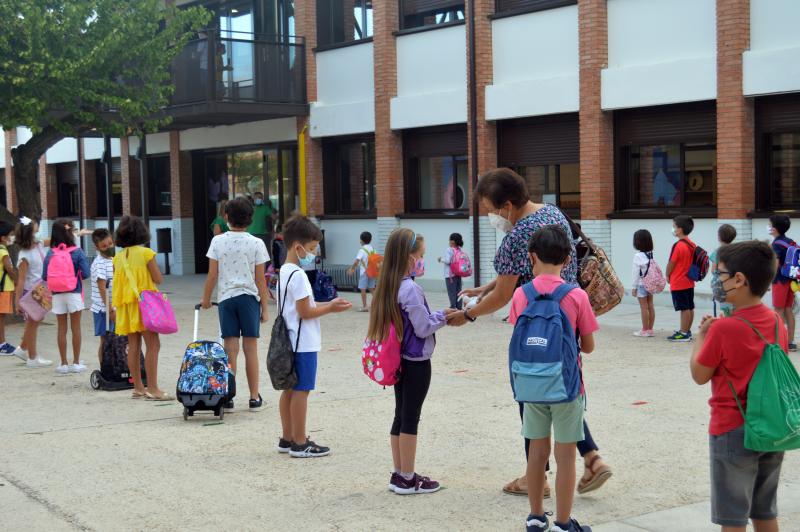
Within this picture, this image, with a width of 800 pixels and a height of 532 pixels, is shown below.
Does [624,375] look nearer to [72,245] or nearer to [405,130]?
[72,245]

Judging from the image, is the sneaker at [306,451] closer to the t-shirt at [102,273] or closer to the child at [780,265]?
the t-shirt at [102,273]

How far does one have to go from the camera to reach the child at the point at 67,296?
11.3 m

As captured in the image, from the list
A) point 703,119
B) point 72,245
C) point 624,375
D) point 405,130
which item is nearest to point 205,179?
point 405,130

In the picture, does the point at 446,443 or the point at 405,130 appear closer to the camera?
the point at 446,443

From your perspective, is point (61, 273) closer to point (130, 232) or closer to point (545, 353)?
point (130, 232)

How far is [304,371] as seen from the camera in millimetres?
7055

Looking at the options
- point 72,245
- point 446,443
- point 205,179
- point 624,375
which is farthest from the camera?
point 205,179

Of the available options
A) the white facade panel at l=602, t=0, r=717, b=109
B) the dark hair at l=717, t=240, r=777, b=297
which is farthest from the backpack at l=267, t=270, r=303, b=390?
the white facade panel at l=602, t=0, r=717, b=109

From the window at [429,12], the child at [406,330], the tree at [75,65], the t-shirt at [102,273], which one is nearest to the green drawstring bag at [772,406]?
the child at [406,330]

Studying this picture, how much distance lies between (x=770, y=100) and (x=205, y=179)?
15.7 m

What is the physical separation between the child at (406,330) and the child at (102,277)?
504cm

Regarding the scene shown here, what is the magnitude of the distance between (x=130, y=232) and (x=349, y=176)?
14091 mm

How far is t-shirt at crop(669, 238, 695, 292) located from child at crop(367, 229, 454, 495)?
729 cm

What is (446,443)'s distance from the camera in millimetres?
7531
